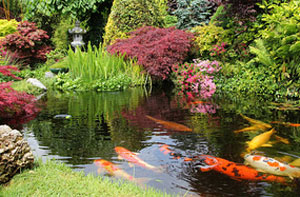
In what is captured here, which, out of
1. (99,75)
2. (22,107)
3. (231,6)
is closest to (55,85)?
(99,75)

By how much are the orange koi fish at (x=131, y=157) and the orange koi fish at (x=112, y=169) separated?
0.77 ft

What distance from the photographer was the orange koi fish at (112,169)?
3.02 meters

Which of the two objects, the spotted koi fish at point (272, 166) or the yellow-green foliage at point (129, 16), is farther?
the yellow-green foliage at point (129, 16)

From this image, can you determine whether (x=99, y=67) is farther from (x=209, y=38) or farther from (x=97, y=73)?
(x=209, y=38)

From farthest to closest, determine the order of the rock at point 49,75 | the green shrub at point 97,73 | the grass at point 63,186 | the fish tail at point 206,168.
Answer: the rock at point 49,75 → the green shrub at point 97,73 → the fish tail at point 206,168 → the grass at point 63,186

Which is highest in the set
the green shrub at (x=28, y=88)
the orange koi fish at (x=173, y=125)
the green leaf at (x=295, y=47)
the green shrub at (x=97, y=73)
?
the green leaf at (x=295, y=47)

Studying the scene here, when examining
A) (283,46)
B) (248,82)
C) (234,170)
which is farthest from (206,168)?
(248,82)

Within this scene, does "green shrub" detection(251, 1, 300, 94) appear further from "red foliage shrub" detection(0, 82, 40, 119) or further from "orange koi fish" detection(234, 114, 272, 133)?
"red foliage shrub" detection(0, 82, 40, 119)

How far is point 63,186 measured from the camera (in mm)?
2684

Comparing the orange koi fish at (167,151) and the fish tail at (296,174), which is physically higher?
the orange koi fish at (167,151)

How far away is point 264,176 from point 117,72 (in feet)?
24.6

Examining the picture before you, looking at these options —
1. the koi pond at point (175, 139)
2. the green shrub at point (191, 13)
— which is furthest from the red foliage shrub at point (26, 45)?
the koi pond at point (175, 139)

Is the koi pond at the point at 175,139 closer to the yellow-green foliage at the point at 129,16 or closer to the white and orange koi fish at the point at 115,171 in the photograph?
the white and orange koi fish at the point at 115,171

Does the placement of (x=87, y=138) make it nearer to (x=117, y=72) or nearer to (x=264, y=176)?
(x=264, y=176)
